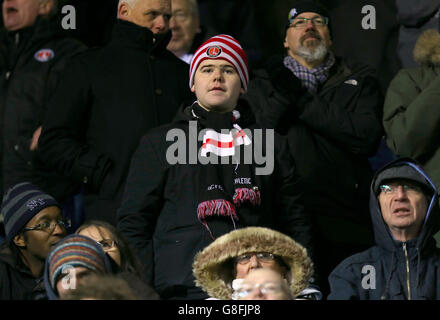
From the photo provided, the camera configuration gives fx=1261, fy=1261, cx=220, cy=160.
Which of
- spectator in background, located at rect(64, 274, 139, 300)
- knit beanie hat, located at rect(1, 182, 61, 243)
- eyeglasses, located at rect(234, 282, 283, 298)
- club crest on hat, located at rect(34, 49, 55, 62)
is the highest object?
club crest on hat, located at rect(34, 49, 55, 62)

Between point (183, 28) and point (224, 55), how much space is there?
1814 mm

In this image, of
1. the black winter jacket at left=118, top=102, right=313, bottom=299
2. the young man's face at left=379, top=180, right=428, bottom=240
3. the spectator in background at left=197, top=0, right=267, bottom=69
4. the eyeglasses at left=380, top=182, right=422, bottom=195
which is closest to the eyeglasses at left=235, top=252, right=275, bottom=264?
the black winter jacket at left=118, top=102, right=313, bottom=299

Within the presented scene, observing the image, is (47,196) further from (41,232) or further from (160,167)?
(160,167)

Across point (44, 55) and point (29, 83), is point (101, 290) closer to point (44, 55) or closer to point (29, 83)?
point (29, 83)

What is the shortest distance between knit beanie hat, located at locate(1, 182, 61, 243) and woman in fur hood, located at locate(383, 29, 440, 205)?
2.36 metres

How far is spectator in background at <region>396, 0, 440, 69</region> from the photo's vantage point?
9859 millimetres

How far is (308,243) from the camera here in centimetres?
782

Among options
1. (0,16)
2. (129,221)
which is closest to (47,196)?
(129,221)

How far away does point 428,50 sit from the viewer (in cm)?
896

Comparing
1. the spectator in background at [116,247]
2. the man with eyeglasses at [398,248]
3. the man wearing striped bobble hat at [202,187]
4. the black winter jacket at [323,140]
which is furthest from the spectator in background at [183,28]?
the spectator in background at [116,247]

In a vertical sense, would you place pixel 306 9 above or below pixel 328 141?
above

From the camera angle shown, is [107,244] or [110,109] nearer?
[107,244]

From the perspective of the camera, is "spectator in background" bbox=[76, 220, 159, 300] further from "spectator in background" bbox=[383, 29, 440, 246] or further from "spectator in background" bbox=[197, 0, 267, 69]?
"spectator in background" bbox=[197, 0, 267, 69]

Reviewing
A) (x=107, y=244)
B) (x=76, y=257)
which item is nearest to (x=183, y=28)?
(x=107, y=244)
